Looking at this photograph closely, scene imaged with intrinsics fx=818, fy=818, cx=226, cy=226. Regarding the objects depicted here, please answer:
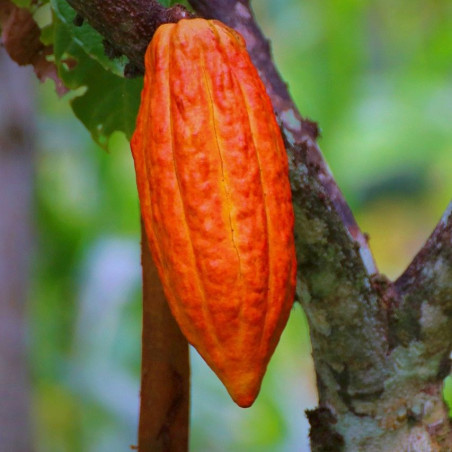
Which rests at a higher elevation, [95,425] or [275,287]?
[95,425]

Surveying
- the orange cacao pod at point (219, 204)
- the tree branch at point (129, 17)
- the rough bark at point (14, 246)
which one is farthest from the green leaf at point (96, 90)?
the rough bark at point (14, 246)

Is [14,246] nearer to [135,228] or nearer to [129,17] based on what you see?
[135,228]

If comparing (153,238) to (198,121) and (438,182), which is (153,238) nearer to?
(198,121)

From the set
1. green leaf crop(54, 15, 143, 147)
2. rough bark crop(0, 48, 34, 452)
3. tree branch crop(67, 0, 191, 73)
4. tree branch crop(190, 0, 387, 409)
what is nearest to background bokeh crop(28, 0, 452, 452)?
rough bark crop(0, 48, 34, 452)

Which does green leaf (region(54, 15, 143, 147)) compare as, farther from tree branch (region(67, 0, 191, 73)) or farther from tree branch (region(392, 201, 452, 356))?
tree branch (region(392, 201, 452, 356))

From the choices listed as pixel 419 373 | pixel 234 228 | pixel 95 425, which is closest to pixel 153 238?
pixel 234 228

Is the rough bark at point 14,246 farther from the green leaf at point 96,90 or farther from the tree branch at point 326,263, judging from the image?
the tree branch at point 326,263

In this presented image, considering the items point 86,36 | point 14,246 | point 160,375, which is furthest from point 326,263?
point 14,246
